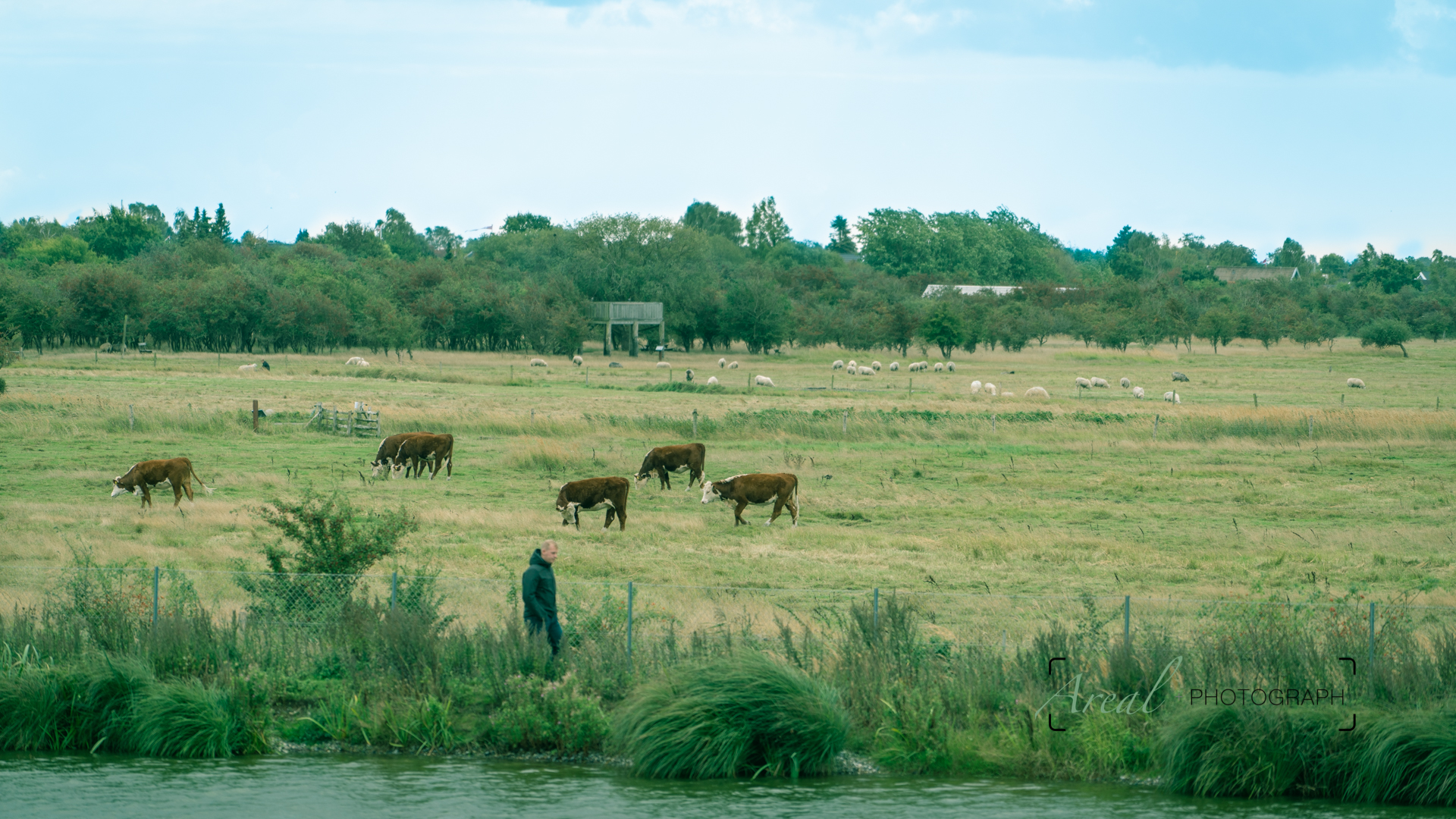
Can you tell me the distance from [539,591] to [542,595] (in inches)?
3.3

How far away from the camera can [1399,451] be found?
3544cm

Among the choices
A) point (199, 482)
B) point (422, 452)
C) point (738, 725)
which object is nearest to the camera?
point (738, 725)

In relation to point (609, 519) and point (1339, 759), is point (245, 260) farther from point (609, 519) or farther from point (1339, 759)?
point (1339, 759)

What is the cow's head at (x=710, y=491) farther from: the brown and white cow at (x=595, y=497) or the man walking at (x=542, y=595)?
the man walking at (x=542, y=595)

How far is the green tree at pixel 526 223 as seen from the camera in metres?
185

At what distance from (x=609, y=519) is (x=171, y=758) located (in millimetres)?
11598

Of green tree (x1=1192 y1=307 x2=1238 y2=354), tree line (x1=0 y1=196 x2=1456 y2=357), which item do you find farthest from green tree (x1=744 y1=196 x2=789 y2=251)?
green tree (x1=1192 y1=307 x2=1238 y2=354)

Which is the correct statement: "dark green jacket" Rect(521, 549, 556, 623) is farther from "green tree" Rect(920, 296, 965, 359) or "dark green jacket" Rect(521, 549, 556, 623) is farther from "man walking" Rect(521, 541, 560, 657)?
"green tree" Rect(920, 296, 965, 359)

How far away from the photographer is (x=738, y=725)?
41.9 ft

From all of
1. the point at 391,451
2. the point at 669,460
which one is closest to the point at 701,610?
the point at 669,460

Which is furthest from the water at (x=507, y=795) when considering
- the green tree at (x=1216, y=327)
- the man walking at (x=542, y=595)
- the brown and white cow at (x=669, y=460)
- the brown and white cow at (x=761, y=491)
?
the green tree at (x=1216, y=327)

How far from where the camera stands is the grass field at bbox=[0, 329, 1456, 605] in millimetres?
20297

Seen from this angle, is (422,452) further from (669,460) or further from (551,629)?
(551,629)

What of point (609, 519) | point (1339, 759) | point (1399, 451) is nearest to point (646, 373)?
point (1399, 451)
